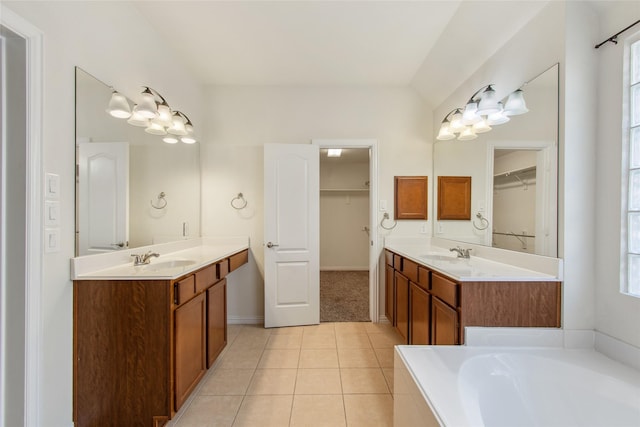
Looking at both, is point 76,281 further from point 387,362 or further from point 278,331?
point 387,362

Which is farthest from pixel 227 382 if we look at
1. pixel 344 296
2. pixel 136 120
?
pixel 344 296

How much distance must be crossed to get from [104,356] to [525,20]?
3.21 m

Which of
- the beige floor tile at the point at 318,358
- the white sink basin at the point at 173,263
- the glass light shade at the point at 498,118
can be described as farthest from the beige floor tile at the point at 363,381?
the glass light shade at the point at 498,118

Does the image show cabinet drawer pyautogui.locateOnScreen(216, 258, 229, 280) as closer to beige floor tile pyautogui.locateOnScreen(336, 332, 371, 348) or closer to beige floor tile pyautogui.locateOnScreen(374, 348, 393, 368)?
beige floor tile pyautogui.locateOnScreen(336, 332, 371, 348)

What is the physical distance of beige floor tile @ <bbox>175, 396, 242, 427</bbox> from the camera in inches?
60.7

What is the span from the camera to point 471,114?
211cm

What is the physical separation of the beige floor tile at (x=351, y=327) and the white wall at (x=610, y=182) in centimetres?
184

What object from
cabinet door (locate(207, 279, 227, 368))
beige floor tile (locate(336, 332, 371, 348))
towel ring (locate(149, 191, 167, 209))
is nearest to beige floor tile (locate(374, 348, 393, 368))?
beige floor tile (locate(336, 332, 371, 348))

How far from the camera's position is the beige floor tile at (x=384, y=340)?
243 cm

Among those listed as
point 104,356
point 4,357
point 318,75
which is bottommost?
point 104,356

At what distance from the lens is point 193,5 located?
6.13 ft

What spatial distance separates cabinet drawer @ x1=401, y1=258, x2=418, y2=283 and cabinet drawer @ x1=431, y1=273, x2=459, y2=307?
0.93ft

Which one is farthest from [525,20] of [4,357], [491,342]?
[4,357]

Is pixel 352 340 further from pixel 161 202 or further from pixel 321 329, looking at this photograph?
pixel 161 202
